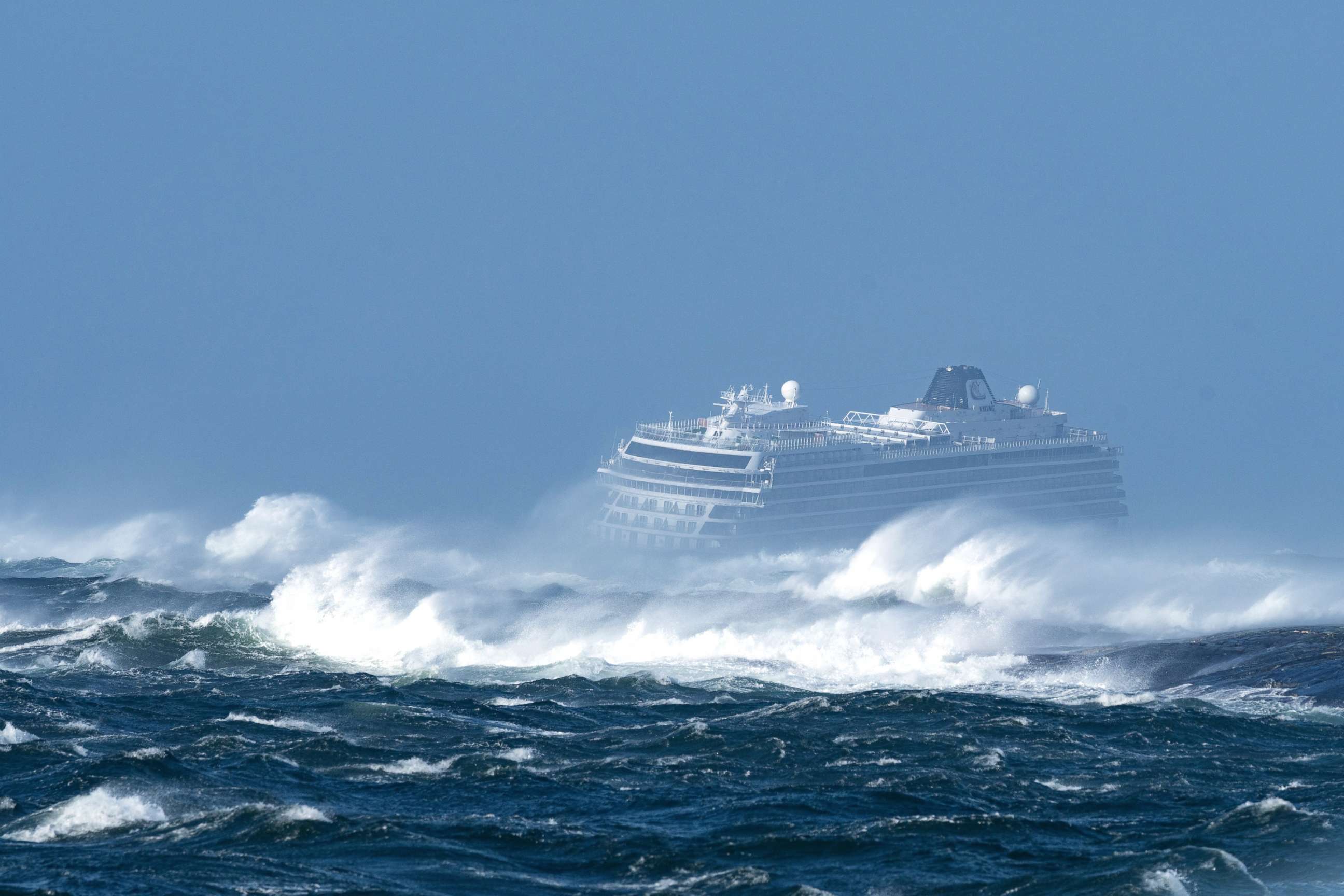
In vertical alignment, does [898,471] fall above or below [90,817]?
above

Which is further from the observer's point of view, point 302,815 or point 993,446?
point 993,446

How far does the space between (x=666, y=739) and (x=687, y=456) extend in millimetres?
67892

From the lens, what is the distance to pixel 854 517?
373 ft

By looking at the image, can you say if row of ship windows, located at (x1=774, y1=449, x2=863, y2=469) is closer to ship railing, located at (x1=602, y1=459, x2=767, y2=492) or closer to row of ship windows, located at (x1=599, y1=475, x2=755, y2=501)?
ship railing, located at (x1=602, y1=459, x2=767, y2=492)

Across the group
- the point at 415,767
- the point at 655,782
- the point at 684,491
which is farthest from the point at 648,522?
the point at 655,782

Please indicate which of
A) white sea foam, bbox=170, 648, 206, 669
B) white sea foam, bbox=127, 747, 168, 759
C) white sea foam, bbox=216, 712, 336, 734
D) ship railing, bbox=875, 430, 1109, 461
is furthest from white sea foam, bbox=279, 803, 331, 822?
ship railing, bbox=875, 430, 1109, 461

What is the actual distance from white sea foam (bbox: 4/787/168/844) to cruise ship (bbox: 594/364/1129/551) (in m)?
74.5

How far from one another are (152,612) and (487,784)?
3351cm

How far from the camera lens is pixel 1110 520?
426 ft

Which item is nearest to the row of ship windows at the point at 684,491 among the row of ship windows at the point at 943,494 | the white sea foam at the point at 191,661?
the row of ship windows at the point at 943,494

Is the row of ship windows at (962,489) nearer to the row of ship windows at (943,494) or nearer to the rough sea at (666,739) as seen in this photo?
the row of ship windows at (943,494)

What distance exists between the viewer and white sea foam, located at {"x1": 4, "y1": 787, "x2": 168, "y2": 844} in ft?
105

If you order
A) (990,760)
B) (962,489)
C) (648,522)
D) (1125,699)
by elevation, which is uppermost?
(962,489)

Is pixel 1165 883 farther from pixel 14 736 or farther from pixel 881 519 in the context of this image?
pixel 881 519
